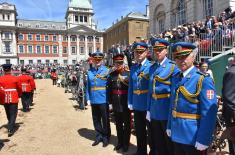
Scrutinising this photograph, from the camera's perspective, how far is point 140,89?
5105mm

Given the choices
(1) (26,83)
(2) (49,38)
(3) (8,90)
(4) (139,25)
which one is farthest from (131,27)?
(3) (8,90)

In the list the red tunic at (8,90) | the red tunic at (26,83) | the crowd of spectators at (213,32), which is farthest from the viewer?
the red tunic at (26,83)

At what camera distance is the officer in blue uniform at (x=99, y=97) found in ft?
21.3

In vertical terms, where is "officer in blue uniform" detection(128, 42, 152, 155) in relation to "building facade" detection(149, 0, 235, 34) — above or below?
below

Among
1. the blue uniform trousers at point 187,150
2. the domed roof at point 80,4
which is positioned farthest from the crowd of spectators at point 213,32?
the domed roof at point 80,4

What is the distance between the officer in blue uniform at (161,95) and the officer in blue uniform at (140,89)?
0.69 meters

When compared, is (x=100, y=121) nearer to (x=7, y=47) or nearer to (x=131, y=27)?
(x=131, y=27)

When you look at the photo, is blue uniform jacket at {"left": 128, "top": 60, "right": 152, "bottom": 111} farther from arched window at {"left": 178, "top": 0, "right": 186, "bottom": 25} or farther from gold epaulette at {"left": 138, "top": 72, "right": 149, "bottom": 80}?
arched window at {"left": 178, "top": 0, "right": 186, "bottom": 25}

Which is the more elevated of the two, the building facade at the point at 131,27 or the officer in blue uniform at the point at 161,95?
the building facade at the point at 131,27

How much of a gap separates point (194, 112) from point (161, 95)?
97 centimetres

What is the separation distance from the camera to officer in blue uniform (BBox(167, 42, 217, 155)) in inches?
124

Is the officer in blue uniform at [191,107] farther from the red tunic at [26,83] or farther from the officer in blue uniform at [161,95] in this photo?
the red tunic at [26,83]

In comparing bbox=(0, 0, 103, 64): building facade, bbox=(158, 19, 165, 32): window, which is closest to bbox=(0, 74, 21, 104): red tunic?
bbox=(158, 19, 165, 32): window

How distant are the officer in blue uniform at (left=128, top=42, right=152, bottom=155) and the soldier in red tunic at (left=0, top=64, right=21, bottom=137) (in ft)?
12.8
